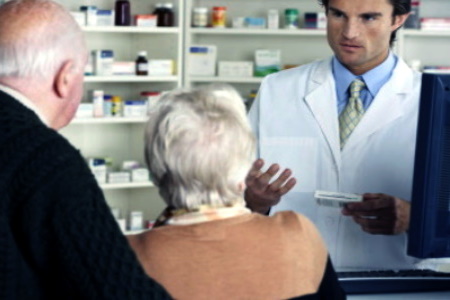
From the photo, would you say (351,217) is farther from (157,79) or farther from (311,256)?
(157,79)

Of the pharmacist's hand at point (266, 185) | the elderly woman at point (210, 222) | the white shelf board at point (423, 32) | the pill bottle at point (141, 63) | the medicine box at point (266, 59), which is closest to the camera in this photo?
the elderly woman at point (210, 222)

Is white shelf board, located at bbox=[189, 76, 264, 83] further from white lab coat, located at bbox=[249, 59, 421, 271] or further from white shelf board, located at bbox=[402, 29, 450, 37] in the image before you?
white lab coat, located at bbox=[249, 59, 421, 271]

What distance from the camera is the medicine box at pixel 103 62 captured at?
566 cm

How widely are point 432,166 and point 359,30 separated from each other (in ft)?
2.16

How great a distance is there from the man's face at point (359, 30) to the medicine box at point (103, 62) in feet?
10.4

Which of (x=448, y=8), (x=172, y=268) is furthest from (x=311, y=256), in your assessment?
(x=448, y=8)

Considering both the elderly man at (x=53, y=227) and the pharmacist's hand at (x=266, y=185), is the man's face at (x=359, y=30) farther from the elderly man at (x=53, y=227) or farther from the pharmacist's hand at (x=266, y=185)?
the elderly man at (x=53, y=227)

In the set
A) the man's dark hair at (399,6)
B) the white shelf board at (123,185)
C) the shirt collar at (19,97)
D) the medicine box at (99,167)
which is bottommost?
the white shelf board at (123,185)

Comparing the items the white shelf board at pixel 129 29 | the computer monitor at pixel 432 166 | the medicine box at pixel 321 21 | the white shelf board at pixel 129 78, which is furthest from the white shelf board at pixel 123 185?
the computer monitor at pixel 432 166

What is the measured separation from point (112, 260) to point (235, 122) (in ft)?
1.10

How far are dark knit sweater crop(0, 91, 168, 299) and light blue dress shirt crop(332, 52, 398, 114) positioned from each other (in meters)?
1.20

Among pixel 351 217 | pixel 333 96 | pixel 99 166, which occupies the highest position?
pixel 333 96

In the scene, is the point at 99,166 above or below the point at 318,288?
below

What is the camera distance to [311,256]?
170 cm
